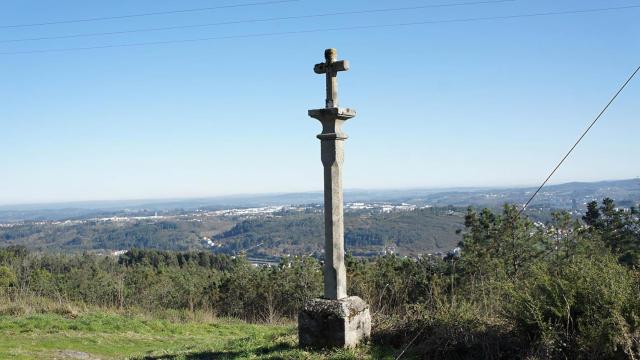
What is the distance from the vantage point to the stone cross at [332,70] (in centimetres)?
726

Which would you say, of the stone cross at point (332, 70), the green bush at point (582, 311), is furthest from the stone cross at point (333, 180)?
the green bush at point (582, 311)

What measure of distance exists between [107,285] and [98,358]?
1158 inches

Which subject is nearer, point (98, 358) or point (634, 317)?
point (634, 317)

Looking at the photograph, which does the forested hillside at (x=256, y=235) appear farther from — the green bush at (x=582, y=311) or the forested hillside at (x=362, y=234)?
the green bush at (x=582, y=311)

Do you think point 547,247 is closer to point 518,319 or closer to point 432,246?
point 518,319

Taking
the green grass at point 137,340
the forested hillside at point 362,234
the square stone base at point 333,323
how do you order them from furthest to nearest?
1. the forested hillside at point 362,234
2. the green grass at point 137,340
3. the square stone base at point 333,323

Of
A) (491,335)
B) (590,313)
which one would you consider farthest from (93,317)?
(590,313)

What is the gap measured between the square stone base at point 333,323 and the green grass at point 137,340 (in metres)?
0.21

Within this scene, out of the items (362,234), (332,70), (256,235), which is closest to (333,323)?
(332,70)

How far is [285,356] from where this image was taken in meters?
6.81

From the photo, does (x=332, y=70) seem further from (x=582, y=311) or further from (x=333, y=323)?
(x=582, y=311)

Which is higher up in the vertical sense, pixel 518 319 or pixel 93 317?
pixel 518 319

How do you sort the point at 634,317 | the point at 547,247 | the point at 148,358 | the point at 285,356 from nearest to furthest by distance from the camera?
the point at 634,317
the point at 285,356
the point at 148,358
the point at 547,247

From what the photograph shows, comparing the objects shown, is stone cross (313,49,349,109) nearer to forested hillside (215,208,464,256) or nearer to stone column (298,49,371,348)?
stone column (298,49,371,348)
